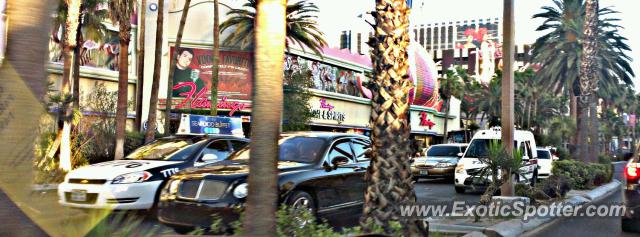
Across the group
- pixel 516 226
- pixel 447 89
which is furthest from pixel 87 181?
pixel 447 89

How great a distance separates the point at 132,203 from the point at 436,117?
52.3m

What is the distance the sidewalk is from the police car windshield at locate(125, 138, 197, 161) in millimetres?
6996

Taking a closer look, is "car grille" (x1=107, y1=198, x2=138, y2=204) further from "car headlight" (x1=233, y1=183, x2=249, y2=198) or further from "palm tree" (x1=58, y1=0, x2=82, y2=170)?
"palm tree" (x1=58, y1=0, x2=82, y2=170)

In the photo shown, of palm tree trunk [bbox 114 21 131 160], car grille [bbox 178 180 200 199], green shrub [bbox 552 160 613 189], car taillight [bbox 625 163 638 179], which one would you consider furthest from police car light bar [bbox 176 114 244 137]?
car taillight [bbox 625 163 638 179]

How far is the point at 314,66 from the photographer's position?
1582 inches

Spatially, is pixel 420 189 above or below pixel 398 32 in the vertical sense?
below

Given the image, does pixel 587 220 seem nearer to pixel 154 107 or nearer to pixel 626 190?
pixel 626 190

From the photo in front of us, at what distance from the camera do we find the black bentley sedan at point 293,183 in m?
7.45

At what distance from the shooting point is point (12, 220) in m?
3.45

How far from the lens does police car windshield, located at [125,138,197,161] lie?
10609mm

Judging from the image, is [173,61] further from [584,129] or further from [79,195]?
[584,129]

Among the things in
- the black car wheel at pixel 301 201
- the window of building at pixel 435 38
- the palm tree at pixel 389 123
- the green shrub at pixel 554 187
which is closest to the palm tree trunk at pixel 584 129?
the green shrub at pixel 554 187

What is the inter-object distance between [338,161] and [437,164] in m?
12.9

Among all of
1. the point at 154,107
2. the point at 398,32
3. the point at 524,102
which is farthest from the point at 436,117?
the point at 398,32
